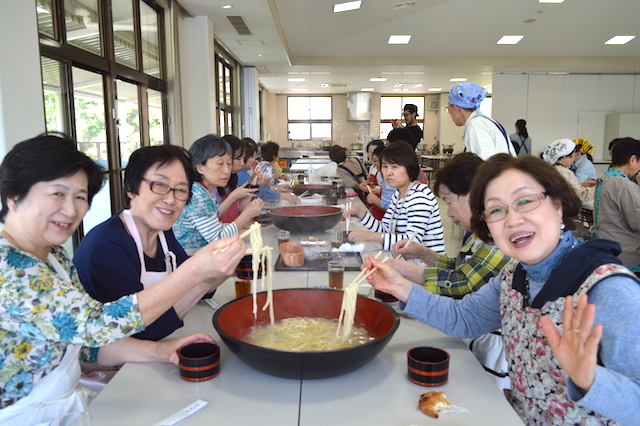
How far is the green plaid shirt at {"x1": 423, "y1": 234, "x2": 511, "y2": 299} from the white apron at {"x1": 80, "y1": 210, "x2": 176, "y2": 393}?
1.01m

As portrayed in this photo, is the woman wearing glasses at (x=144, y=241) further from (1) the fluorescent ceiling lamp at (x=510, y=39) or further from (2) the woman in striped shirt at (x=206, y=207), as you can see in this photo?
(1) the fluorescent ceiling lamp at (x=510, y=39)

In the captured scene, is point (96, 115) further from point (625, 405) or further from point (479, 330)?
point (625, 405)

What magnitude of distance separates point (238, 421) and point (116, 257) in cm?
78

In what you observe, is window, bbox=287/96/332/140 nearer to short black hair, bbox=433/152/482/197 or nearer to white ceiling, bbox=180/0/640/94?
white ceiling, bbox=180/0/640/94

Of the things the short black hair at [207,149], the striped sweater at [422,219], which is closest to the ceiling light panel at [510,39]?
the striped sweater at [422,219]

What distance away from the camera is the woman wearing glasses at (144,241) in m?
1.55

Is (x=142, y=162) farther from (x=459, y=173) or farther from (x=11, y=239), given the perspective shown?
(x=459, y=173)

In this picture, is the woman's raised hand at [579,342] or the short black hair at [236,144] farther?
the short black hair at [236,144]

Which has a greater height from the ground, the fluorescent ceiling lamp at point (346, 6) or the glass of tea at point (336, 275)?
the fluorescent ceiling lamp at point (346, 6)

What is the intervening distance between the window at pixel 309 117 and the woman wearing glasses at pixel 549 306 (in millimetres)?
16626

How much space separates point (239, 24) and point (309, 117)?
10707 mm

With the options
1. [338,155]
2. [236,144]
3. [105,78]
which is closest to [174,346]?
[236,144]

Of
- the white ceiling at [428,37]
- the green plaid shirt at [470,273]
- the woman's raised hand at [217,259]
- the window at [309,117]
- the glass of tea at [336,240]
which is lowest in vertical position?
the glass of tea at [336,240]

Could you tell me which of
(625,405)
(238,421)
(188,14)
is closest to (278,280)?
(238,421)
